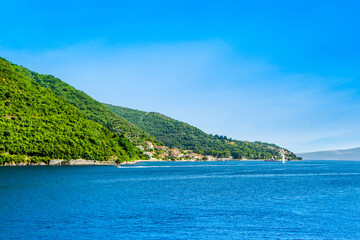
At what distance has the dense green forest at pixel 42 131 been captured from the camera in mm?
102875

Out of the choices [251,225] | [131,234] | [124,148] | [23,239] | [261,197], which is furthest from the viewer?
[124,148]

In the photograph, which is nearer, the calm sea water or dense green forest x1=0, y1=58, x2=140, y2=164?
the calm sea water

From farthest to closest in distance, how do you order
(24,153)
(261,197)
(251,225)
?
(24,153), (261,197), (251,225)

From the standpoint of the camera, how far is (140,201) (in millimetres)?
39969

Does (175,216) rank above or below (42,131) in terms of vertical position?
below

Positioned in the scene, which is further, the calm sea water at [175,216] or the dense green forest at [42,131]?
the dense green forest at [42,131]

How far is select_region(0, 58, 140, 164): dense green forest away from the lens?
338 feet

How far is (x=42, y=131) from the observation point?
4631 inches

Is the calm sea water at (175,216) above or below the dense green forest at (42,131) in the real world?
below

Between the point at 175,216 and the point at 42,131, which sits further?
the point at 42,131

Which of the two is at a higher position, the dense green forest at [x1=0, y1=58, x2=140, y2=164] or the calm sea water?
the dense green forest at [x1=0, y1=58, x2=140, y2=164]

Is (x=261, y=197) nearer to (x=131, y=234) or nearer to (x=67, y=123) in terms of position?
(x=131, y=234)

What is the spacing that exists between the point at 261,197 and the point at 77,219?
25800 millimetres

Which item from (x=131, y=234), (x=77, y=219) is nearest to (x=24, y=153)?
(x=77, y=219)
